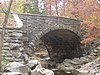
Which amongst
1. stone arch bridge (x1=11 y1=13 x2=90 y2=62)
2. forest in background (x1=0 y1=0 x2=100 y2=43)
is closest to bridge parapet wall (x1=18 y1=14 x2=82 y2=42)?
stone arch bridge (x1=11 y1=13 x2=90 y2=62)

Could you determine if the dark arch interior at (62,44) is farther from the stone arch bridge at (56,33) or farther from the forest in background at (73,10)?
the forest in background at (73,10)

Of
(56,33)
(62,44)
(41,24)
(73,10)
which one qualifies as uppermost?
(73,10)

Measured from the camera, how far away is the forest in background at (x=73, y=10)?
64.5ft

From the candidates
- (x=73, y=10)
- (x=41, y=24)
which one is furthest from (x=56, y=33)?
(x=41, y=24)

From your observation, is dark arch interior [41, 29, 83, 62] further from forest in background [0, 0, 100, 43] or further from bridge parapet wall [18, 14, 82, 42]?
forest in background [0, 0, 100, 43]

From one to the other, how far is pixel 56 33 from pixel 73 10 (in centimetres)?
331

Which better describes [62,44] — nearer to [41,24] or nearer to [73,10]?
[73,10]

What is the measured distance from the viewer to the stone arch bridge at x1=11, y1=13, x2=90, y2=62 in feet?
63.7

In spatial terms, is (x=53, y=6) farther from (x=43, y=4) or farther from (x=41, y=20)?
(x=41, y=20)

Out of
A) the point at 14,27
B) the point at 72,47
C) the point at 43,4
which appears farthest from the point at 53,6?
the point at 14,27

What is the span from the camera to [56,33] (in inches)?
1014

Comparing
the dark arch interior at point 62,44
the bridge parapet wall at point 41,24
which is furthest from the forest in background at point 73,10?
the dark arch interior at point 62,44

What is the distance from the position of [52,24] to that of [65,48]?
8567 millimetres

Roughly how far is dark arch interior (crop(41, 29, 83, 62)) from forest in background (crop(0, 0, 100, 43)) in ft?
7.02
